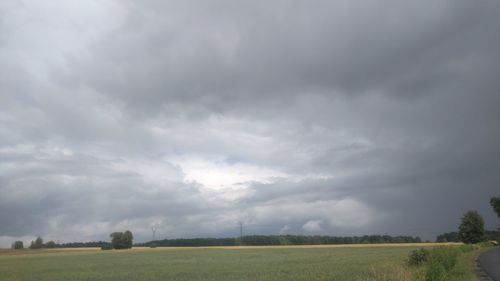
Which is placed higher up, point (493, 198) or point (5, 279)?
point (493, 198)

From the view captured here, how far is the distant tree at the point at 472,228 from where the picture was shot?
13262cm

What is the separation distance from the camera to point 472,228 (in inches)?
5251

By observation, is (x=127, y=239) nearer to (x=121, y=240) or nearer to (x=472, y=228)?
(x=121, y=240)

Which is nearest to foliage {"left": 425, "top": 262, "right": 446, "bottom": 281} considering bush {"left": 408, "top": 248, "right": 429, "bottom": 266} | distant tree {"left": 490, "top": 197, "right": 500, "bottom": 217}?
bush {"left": 408, "top": 248, "right": 429, "bottom": 266}

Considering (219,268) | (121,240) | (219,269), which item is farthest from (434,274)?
(121,240)

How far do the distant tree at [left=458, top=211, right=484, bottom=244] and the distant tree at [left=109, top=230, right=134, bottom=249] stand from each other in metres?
118

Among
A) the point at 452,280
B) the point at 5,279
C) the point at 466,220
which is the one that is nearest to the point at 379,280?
the point at 452,280

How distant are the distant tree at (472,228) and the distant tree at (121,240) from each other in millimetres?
118228

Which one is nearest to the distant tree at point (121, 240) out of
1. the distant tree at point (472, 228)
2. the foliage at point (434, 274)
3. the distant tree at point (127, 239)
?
the distant tree at point (127, 239)

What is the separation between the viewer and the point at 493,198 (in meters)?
138

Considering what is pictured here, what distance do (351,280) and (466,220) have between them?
115820 mm

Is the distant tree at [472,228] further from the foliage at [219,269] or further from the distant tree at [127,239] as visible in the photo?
the distant tree at [127,239]

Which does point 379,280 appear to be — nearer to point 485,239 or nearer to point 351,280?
point 351,280

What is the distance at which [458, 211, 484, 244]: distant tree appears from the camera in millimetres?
132625
